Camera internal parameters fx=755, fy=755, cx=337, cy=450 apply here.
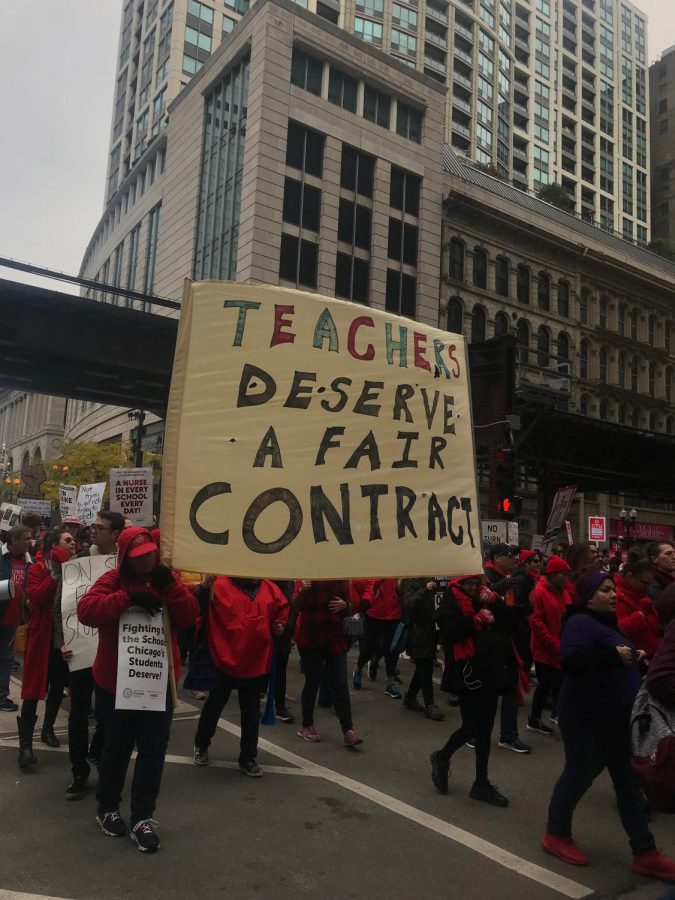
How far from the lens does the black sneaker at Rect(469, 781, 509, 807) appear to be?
5.13 m

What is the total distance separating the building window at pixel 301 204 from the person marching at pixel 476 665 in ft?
105

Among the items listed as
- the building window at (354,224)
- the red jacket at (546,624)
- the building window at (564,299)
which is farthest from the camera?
the building window at (564,299)

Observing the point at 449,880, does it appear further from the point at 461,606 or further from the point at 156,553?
the point at 156,553

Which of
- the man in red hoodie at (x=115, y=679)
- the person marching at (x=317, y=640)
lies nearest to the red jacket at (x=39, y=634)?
the man in red hoodie at (x=115, y=679)

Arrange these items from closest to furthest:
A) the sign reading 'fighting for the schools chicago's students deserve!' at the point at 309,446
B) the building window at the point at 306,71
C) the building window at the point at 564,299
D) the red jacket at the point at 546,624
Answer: the sign reading 'fighting for the schools chicago's students deserve!' at the point at 309,446 < the red jacket at the point at 546,624 < the building window at the point at 306,71 < the building window at the point at 564,299

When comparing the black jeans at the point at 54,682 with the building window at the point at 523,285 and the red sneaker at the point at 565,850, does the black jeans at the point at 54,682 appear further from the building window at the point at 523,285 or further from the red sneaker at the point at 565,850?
the building window at the point at 523,285

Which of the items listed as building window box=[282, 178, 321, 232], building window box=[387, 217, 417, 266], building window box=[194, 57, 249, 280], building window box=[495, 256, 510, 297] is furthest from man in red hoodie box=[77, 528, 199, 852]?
building window box=[495, 256, 510, 297]

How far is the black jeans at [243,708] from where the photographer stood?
5.53 meters

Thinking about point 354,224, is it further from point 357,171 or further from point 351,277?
point 357,171

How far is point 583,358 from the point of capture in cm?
4559

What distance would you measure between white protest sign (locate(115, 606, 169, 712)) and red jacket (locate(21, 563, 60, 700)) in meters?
1.54

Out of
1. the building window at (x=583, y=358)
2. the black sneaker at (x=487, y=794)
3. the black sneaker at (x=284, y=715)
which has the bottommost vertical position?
the black sneaker at (x=284, y=715)

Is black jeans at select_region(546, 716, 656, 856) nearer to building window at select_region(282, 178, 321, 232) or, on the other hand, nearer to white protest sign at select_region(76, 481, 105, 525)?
white protest sign at select_region(76, 481, 105, 525)

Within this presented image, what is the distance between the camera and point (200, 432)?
3574 millimetres
